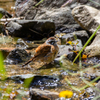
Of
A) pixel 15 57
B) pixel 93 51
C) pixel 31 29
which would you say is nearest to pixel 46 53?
pixel 15 57

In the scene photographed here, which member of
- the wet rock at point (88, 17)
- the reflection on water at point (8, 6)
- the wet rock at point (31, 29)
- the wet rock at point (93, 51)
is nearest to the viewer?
the wet rock at point (93, 51)

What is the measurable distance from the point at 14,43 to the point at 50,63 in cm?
245

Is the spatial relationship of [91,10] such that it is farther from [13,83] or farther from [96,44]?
[13,83]

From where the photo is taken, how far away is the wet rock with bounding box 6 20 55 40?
7605 mm

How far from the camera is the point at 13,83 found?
3.12 m

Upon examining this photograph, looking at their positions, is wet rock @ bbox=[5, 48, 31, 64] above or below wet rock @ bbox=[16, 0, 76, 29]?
above

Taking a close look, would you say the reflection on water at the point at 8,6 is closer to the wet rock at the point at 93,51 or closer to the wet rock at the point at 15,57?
the wet rock at the point at 15,57

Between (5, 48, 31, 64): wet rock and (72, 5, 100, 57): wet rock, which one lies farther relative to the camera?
(72, 5, 100, 57): wet rock

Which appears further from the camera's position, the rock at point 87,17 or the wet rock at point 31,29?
the wet rock at point 31,29

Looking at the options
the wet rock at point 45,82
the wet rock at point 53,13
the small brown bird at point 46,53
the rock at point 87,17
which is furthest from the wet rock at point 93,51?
the wet rock at point 53,13

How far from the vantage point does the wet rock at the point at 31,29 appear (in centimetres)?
761

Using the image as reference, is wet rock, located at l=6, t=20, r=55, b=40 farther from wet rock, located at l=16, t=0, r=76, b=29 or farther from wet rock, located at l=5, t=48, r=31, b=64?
wet rock, located at l=5, t=48, r=31, b=64

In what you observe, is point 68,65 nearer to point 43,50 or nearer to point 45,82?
point 43,50

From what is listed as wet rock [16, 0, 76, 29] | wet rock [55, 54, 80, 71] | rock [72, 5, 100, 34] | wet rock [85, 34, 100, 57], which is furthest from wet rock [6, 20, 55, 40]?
wet rock [55, 54, 80, 71]
